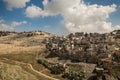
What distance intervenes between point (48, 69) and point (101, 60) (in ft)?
124

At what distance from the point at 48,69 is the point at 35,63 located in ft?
56.2

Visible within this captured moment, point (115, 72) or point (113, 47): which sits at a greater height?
point (113, 47)

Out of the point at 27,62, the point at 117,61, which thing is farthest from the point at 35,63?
the point at 117,61

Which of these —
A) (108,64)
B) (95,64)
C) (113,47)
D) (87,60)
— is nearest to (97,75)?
(108,64)

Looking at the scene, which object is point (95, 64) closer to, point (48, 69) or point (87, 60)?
point (87, 60)

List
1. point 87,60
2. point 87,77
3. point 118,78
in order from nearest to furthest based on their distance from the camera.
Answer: point 118,78
point 87,77
point 87,60

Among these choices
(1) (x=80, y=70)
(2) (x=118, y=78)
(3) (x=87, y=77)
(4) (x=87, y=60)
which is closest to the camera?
(2) (x=118, y=78)

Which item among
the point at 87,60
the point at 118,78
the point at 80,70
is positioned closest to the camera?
the point at 118,78

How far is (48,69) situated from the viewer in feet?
542

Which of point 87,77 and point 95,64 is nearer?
point 87,77

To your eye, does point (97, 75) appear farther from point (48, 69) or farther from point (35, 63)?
point (35, 63)

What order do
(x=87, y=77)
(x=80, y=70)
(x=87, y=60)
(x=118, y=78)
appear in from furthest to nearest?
(x=87, y=60)
(x=80, y=70)
(x=87, y=77)
(x=118, y=78)

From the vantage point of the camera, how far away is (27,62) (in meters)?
182

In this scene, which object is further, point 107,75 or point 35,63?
point 35,63
